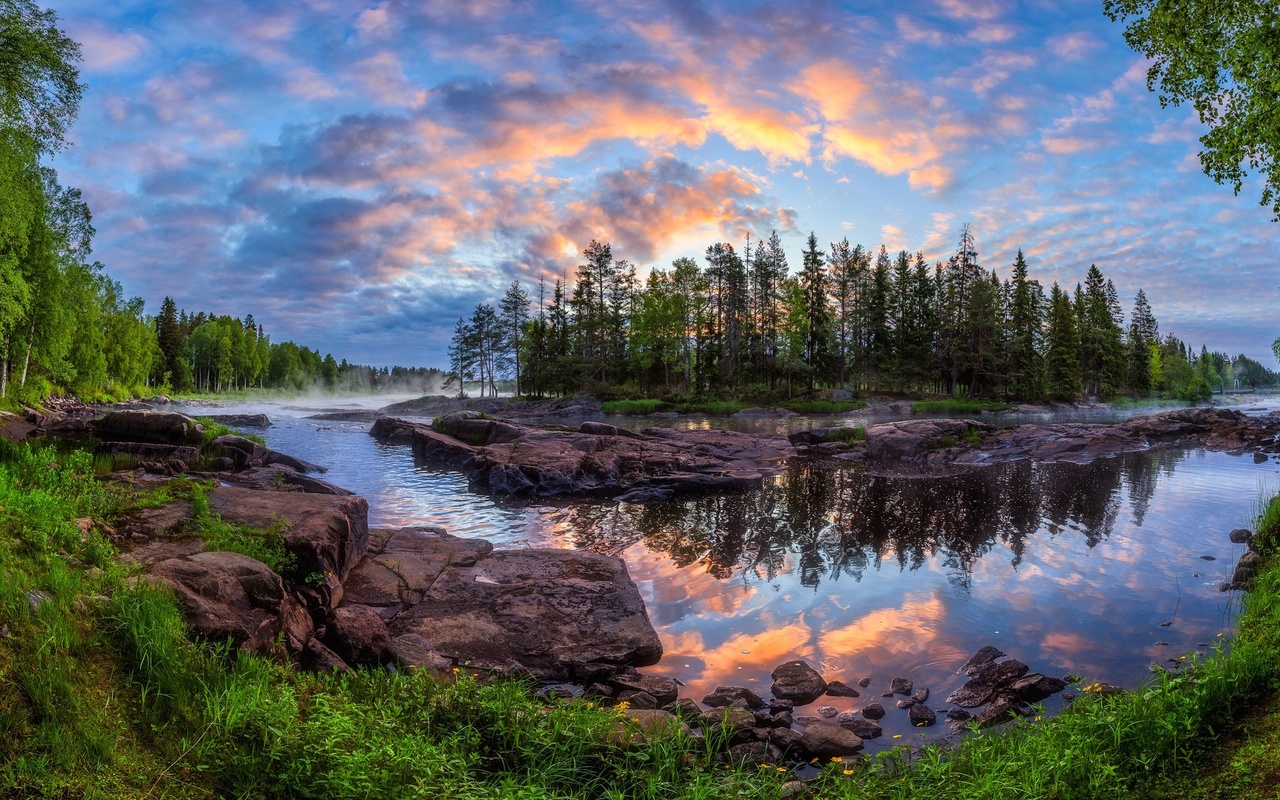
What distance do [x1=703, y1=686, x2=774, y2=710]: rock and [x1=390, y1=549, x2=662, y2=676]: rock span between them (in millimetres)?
1223

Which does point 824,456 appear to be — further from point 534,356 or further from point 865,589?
point 534,356

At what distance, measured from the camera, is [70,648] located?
3.97m

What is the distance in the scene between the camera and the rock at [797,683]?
638cm

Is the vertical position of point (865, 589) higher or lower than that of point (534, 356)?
lower

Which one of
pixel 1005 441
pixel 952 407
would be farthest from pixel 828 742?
pixel 952 407

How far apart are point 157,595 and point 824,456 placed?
25146 millimetres

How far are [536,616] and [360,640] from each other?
2394 mm

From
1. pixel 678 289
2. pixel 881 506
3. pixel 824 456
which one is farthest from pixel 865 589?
pixel 678 289

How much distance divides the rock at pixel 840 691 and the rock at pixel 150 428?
2119cm

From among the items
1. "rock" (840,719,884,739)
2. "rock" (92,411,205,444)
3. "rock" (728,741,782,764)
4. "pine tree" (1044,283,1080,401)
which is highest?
"pine tree" (1044,283,1080,401)

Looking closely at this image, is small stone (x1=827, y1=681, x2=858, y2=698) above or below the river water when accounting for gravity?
below

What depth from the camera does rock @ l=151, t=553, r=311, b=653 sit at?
511 centimetres

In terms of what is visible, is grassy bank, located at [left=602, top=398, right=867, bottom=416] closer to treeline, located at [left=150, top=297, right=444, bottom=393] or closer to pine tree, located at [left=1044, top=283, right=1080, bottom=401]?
pine tree, located at [left=1044, top=283, right=1080, bottom=401]

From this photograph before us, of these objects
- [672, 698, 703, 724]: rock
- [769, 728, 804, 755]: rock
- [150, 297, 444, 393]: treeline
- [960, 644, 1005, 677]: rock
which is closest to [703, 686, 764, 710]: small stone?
[672, 698, 703, 724]: rock
